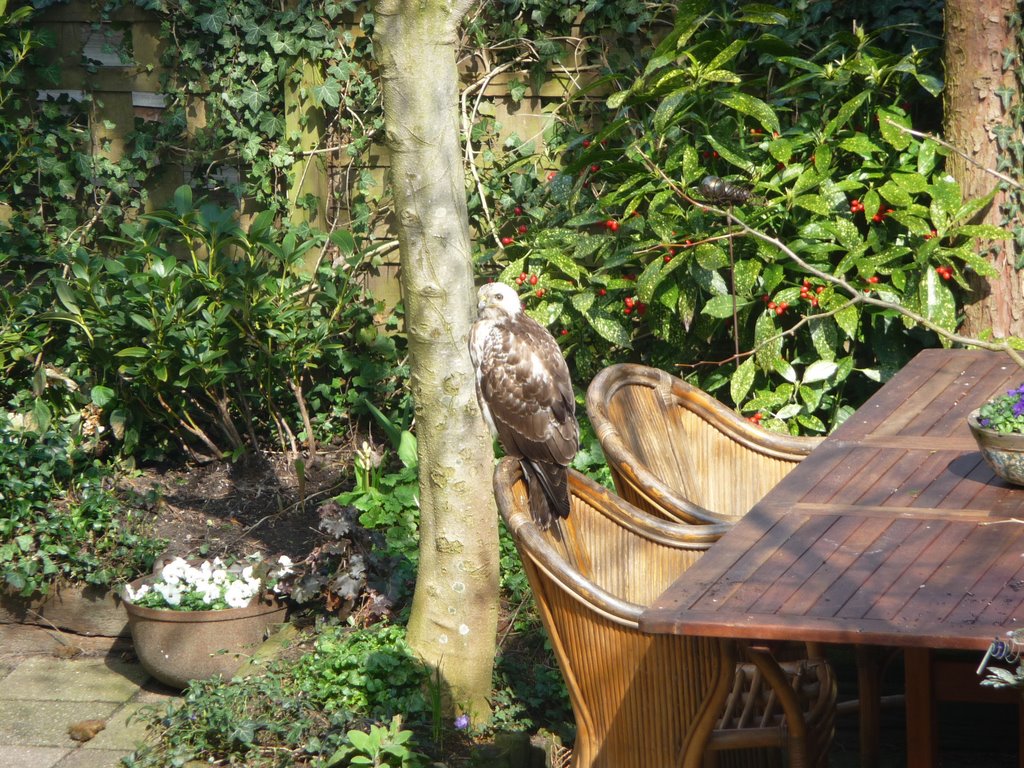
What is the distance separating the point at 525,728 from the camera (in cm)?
361

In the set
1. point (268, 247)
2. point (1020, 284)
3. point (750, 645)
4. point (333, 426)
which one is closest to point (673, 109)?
point (1020, 284)

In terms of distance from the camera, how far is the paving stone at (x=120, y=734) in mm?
3826

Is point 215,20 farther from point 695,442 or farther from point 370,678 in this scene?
point 370,678

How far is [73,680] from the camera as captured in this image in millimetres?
4387

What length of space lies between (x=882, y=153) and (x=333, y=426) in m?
2.78

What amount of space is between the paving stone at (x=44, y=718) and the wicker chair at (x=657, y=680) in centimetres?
203

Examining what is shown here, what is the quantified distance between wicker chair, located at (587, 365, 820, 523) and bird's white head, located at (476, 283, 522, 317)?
0.54 metres

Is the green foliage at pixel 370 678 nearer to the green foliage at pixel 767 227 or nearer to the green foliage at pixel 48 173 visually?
the green foliage at pixel 767 227

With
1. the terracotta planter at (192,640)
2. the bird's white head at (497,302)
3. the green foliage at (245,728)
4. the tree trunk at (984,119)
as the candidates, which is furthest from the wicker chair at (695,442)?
the terracotta planter at (192,640)

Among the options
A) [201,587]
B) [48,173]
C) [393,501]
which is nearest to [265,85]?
[48,173]

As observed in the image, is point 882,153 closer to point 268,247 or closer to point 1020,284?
point 1020,284

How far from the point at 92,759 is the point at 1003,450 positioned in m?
2.85

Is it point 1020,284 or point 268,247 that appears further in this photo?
point 268,247

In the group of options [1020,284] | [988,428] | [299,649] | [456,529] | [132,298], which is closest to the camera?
[988,428]
